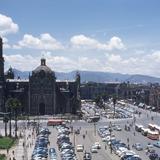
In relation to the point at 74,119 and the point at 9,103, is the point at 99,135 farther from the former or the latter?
the point at 74,119

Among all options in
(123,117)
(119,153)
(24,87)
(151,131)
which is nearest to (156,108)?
(123,117)

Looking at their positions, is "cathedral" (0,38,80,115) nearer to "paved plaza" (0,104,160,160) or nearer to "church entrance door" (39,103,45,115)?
"church entrance door" (39,103,45,115)

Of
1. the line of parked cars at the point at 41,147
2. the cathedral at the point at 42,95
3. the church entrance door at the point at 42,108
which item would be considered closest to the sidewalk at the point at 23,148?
the line of parked cars at the point at 41,147

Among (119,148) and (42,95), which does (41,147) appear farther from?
(42,95)

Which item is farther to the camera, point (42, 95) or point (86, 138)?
point (42, 95)

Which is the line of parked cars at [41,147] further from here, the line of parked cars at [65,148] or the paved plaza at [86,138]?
the line of parked cars at [65,148]

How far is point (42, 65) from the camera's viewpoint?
17162cm

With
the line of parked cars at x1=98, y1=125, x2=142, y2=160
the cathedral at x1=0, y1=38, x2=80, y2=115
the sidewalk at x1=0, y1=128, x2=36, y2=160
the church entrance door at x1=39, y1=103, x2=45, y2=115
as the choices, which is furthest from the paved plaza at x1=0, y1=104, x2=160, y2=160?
the church entrance door at x1=39, y1=103, x2=45, y2=115

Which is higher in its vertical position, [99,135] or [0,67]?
[0,67]

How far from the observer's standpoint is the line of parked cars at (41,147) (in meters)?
82.2

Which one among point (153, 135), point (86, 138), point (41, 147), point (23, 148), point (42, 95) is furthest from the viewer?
point (42, 95)

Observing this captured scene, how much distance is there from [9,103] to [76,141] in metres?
22.0

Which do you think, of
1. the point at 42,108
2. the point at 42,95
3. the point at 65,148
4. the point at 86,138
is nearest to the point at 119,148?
the point at 65,148

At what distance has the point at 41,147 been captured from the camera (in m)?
92.3
